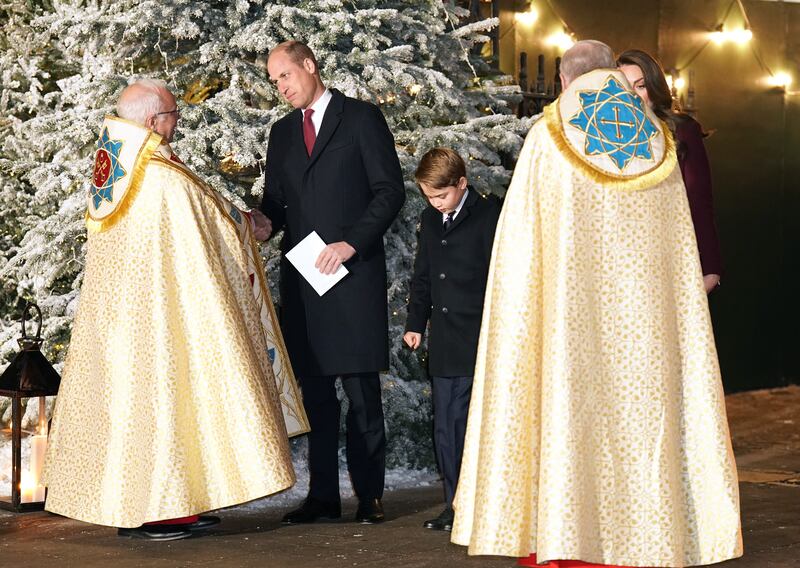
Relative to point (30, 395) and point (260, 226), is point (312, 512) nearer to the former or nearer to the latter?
point (260, 226)

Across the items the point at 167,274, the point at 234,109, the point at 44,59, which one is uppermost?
the point at 44,59

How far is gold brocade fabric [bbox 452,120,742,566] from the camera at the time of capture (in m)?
4.37

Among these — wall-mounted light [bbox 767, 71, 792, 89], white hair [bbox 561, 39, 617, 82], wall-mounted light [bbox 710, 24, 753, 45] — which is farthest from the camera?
wall-mounted light [bbox 767, 71, 792, 89]

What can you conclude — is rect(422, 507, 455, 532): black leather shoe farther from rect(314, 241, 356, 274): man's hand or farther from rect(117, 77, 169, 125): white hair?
rect(117, 77, 169, 125): white hair

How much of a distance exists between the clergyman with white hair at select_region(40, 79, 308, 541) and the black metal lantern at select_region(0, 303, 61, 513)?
2.02ft

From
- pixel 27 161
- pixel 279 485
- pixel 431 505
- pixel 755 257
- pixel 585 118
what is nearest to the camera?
pixel 585 118

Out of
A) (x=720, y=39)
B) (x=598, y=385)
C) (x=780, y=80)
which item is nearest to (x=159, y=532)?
(x=598, y=385)

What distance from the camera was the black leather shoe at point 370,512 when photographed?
575 centimetres

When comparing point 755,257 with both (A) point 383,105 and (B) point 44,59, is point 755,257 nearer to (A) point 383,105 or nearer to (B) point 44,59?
(A) point 383,105

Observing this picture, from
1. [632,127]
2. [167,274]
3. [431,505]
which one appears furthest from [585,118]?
[431,505]

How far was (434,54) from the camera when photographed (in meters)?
7.20

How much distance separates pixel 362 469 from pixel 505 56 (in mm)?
4041

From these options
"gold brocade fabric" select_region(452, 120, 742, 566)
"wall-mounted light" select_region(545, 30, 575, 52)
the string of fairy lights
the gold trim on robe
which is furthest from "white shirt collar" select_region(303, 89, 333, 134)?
"wall-mounted light" select_region(545, 30, 575, 52)

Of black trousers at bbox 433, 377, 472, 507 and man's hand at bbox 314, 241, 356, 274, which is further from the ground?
man's hand at bbox 314, 241, 356, 274
